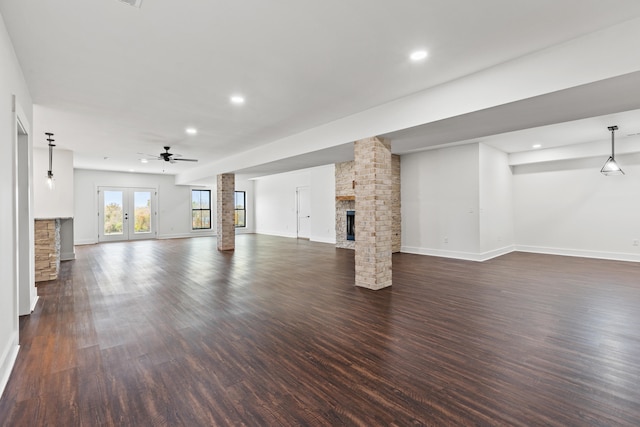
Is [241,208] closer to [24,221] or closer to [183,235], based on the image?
[183,235]

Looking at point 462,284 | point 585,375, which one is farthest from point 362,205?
point 585,375

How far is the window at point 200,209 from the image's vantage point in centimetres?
1388

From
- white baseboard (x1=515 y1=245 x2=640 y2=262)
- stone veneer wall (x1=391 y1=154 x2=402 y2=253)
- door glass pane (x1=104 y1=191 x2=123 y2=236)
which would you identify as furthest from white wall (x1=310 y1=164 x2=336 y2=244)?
door glass pane (x1=104 y1=191 x2=123 y2=236)

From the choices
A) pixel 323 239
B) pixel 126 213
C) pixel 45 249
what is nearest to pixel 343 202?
pixel 323 239

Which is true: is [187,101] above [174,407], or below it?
above

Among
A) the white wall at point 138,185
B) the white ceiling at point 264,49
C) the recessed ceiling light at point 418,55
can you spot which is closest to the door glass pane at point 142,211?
the white wall at point 138,185

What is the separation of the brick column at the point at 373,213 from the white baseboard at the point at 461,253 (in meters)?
3.34

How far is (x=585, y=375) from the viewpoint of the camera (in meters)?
2.28

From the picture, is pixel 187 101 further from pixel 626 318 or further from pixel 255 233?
pixel 255 233

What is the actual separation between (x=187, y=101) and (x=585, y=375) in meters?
5.28

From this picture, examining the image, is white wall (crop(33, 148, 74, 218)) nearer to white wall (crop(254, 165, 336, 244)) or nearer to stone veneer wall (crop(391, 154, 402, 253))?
white wall (crop(254, 165, 336, 244))

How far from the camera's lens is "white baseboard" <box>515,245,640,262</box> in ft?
23.0

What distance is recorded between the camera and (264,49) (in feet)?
9.72

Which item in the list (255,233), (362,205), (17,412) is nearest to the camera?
(17,412)
